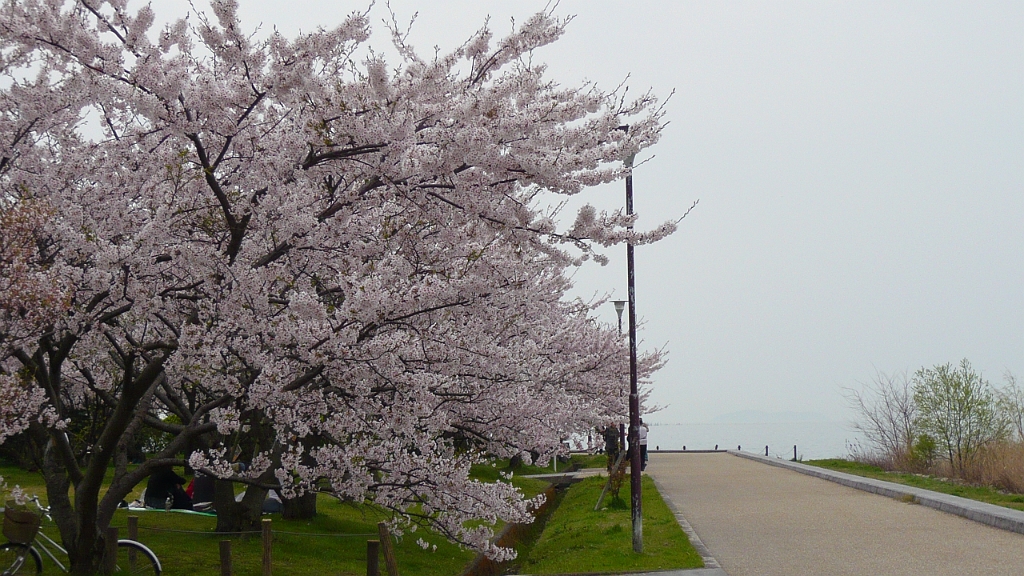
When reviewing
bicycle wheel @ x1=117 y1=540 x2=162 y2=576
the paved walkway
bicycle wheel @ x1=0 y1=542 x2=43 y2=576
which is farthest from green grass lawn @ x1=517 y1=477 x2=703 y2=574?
bicycle wheel @ x1=0 y1=542 x2=43 y2=576

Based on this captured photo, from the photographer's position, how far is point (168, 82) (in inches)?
259

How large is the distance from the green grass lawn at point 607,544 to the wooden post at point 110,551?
520 centimetres

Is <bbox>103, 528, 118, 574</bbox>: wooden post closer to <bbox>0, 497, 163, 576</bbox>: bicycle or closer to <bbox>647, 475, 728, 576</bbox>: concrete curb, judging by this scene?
<bbox>0, 497, 163, 576</bbox>: bicycle

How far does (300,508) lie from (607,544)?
5.29m

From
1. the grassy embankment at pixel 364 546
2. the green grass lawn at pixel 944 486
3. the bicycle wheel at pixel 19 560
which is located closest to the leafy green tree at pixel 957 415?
the green grass lawn at pixel 944 486

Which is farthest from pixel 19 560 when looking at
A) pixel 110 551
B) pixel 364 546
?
pixel 364 546

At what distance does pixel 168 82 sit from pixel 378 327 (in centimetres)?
264

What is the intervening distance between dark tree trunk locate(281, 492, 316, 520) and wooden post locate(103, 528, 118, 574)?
5.77 meters

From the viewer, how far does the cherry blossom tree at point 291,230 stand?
6949 millimetres

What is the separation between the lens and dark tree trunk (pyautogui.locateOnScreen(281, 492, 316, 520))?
14875 mm

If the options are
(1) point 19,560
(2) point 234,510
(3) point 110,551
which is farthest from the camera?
(2) point 234,510

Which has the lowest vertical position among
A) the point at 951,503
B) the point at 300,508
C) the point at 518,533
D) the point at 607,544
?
the point at 518,533

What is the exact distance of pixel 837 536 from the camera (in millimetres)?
13281

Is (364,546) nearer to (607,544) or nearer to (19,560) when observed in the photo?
(607,544)
